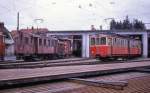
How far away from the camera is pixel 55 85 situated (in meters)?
8.80

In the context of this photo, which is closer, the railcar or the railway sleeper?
the railway sleeper

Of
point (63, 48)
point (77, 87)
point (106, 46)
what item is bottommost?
point (77, 87)

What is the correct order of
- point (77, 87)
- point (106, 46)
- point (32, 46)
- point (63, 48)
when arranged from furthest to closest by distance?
point (63, 48)
point (32, 46)
point (106, 46)
point (77, 87)

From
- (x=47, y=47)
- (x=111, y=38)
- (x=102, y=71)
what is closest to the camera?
(x=102, y=71)

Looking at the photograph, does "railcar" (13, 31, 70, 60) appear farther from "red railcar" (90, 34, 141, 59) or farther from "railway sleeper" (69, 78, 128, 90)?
"railway sleeper" (69, 78, 128, 90)

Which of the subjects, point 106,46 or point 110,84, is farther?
point 106,46

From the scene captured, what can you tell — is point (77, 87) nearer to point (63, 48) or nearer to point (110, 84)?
point (110, 84)

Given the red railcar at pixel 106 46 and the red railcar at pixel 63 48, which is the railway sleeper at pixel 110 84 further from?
the red railcar at pixel 63 48

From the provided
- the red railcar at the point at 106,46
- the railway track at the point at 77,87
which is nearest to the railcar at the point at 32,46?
the red railcar at the point at 106,46

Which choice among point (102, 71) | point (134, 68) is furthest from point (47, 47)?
point (102, 71)

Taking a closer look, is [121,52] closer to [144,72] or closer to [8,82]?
[144,72]

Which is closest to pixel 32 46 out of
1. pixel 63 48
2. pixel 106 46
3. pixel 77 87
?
pixel 106 46

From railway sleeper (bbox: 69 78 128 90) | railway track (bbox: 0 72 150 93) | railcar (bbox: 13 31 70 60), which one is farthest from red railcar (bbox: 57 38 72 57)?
railway sleeper (bbox: 69 78 128 90)

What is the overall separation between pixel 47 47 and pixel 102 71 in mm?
27209
